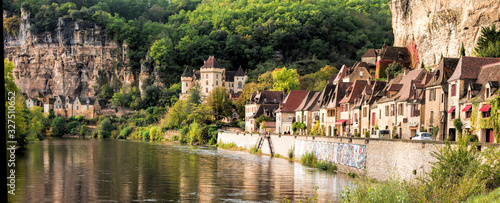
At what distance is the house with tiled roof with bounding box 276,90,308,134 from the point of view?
6800 centimetres

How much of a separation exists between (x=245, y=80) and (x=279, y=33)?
100ft

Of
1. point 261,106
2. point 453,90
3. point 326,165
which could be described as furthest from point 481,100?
point 261,106

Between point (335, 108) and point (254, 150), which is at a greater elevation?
point (335, 108)

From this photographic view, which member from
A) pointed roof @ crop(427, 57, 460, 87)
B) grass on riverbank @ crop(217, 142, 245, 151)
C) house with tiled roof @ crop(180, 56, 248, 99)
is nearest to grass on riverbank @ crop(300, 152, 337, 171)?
pointed roof @ crop(427, 57, 460, 87)

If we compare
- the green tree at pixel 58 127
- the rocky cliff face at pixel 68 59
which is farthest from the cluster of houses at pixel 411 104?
the rocky cliff face at pixel 68 59

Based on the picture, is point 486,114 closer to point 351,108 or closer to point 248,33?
point 351,108

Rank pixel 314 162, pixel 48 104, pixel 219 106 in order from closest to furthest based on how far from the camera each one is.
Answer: pixel 314 162
pixel 219 106
pixel 48 104

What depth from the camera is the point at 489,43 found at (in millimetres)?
43188

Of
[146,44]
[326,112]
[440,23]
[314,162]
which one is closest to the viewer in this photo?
[314,162]

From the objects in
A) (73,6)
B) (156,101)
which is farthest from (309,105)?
(73,6)

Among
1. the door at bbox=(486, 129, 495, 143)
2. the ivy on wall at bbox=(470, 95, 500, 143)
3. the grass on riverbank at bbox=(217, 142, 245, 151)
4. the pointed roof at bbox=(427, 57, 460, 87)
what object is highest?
the pointed roof at bbox=(427, 57, 460, 87)

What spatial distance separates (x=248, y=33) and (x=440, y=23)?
113 meters

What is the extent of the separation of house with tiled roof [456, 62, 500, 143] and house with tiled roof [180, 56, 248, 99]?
9943cm

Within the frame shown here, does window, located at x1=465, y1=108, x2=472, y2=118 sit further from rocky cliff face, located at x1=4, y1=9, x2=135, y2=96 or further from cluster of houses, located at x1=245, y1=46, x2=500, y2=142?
rocky cliff face, located at x1=4, y1=9, x2=135, y2=96
